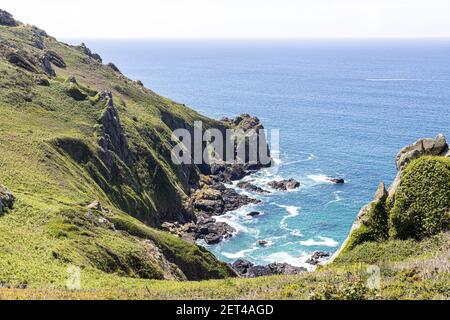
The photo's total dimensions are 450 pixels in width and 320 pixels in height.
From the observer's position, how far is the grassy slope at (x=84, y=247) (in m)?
26.9

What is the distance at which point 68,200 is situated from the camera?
2544 inches

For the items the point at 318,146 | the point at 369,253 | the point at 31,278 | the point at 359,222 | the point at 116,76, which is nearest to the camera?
the point at 31,278

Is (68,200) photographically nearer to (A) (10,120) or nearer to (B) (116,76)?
(A) (10,120)

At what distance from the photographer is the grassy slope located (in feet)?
88.3

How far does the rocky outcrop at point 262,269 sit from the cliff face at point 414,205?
44.3m

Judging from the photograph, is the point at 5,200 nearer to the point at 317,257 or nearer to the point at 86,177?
the point at 86,177

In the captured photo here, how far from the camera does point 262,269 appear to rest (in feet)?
282

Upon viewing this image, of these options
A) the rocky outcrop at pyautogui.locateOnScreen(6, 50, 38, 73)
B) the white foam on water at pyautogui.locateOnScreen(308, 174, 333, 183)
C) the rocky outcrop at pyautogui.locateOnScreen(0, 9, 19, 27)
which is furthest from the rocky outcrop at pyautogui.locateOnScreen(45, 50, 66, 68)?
the white foam on water at pyautogui.locateOnScreen(308, 174, 333, 183)

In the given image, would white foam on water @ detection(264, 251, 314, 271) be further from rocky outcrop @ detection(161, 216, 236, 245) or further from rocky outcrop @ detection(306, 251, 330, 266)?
rocky outcrop @ detection(161, 216, 236, 245)

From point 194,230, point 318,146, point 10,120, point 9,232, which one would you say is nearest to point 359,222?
point 9,232

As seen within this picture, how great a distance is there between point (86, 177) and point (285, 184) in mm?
61991

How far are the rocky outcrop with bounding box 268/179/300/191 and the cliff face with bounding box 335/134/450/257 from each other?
86.7 meters

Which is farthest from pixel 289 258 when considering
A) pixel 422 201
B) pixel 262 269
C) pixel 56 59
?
pixel 56 59

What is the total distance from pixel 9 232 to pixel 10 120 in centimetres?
5128
